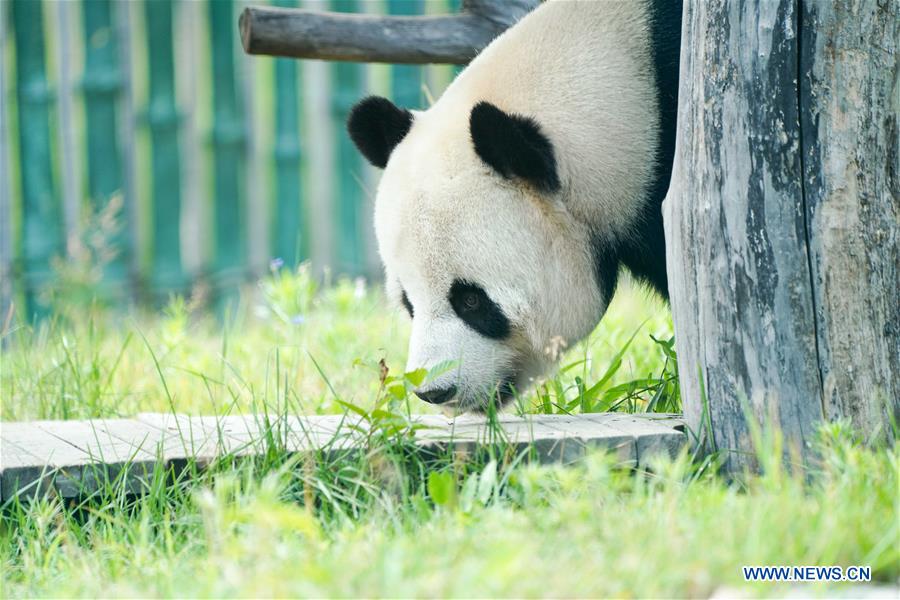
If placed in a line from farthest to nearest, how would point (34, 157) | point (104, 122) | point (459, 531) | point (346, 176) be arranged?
point (346, 176)
point (104, 122)
point (34, 157)
point (459, 531)

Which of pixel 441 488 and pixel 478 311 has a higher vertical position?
pixel 478 311

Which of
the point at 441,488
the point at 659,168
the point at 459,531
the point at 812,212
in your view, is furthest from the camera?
the point at 659,168

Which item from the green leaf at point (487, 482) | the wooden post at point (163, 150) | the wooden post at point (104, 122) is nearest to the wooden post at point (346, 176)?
the wooden post at point (163, 150)

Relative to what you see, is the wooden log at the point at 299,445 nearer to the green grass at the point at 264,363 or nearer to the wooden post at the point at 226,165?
the green grass at the point at 264,363

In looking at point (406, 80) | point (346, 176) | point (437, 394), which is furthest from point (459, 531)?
point (406, 80)

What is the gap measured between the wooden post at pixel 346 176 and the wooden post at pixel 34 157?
1.78 m

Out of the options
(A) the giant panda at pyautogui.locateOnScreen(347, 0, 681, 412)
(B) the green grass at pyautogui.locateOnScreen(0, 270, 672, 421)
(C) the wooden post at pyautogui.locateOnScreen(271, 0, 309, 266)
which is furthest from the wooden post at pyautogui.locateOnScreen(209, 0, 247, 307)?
(A) the giant panda at pyautogui.locateOnScreen(347, 0, 681, 412)

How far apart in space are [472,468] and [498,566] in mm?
1013

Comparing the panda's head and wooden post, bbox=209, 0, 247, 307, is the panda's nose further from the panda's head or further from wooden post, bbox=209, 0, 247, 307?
wooden post, bbox=209, 0, 247, 307

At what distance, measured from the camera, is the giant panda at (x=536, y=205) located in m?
3.29

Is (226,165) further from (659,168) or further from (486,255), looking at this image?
(659,168)

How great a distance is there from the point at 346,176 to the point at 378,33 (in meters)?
3.44

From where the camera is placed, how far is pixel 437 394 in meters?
3.20

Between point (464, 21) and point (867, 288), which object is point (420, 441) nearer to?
point (867, 288)
